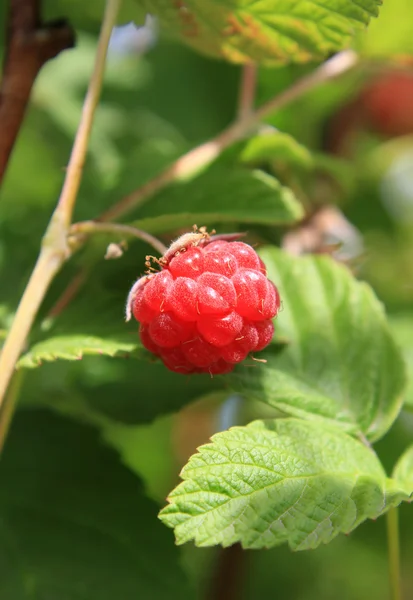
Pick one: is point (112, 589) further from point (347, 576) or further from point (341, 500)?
point (347, 576)

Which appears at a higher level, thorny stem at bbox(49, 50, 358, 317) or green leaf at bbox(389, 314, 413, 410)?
thorny stem at bbox(49, 50, 358, 317)

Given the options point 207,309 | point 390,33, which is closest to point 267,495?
point 207,309

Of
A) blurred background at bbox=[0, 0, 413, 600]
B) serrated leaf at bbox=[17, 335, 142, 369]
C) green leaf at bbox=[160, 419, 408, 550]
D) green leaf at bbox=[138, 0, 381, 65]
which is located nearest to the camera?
green leaf at bbox=[160, 419, 408, 550]

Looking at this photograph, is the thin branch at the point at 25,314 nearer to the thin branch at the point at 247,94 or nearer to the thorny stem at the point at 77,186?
the thorny stem at the point at 77,186

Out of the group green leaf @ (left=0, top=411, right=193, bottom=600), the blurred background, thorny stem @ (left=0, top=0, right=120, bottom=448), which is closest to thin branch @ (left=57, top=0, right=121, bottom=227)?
thorny stem @ (left=0, top=0, right=120, bottom=448)

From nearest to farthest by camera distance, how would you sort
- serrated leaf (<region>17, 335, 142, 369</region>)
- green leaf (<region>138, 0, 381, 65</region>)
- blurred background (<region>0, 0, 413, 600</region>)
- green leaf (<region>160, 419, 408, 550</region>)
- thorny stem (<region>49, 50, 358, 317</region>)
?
green leaf (<region>160, 419, 408, 550</region>) → serrated leaf (<region>17, 335, 142, 369</region>) → green leaf (<region>138, 0, 381, 65</region>) → thorny stem (<region>49, 50, 358, 317</region>) → blurred background (<region>0, 0, 413, 600</region>)

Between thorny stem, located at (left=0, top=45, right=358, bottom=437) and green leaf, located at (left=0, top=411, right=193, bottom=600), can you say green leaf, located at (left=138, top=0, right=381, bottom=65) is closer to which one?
thorny stem, located at (left=0, top=45, right=358, bottom=437)

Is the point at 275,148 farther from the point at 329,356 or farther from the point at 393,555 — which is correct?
the point at 393,555
